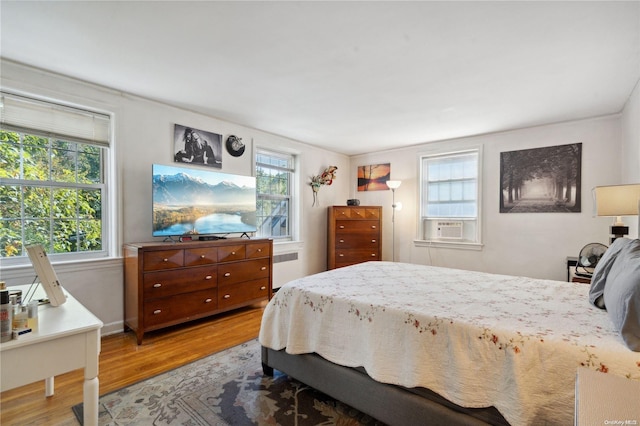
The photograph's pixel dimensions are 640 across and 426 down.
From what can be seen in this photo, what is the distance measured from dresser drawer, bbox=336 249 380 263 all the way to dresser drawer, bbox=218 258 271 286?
5.32ft

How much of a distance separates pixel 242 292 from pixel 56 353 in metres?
2.45

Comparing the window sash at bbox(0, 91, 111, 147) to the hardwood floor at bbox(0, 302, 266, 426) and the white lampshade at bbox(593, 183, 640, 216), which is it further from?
the white lampshade at bbox(593, 183, 640, 216)

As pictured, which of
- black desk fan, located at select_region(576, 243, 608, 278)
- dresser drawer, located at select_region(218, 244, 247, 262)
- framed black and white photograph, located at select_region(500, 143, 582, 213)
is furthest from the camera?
framed black and white photograph, located at select_region(500, 143, 582, 213)

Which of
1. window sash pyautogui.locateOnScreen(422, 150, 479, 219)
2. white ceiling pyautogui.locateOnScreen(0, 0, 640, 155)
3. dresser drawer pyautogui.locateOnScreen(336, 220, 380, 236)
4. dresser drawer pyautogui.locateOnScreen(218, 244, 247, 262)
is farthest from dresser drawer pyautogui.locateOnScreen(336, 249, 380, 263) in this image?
white ceiling pyautogui.locateOnScreen(0, 0, 640, 155)

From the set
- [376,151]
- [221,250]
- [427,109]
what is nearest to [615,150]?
[427,109]

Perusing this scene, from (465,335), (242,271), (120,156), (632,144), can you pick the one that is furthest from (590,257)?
(120,156)

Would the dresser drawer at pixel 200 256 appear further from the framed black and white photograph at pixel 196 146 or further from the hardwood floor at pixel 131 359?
the framed black and white photograph at pixel 196 146

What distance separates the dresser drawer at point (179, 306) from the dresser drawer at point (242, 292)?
90 millimetres

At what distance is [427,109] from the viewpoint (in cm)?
346

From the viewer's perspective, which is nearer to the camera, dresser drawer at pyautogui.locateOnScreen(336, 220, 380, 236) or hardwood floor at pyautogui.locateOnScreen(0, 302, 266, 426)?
hardwood floor at pyautogui.locateOnScreen(0, 302, 266, 426)

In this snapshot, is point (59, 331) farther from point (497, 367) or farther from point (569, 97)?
point (569, 97)

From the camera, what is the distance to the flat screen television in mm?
3137

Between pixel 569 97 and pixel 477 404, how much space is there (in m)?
3.33

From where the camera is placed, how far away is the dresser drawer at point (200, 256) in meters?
3.09
